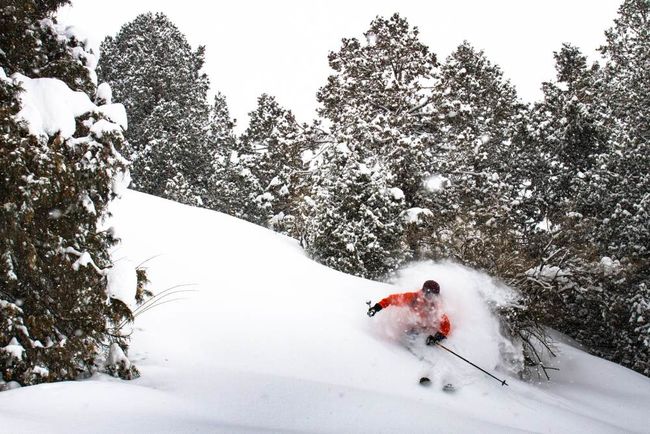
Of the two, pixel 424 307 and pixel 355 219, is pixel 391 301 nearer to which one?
pixel 424 307

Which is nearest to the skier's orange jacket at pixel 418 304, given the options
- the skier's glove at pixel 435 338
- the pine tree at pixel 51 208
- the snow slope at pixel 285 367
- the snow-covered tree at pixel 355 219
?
the snow slope at pixel 285 367

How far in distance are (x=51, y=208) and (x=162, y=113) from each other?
24.5 metres

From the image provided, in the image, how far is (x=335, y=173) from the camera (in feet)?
44.3

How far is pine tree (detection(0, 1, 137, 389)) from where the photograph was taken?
11.3 feet

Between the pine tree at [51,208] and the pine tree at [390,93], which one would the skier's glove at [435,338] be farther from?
the pine tree at [390,93]

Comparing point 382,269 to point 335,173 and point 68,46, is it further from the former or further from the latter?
point 68,46

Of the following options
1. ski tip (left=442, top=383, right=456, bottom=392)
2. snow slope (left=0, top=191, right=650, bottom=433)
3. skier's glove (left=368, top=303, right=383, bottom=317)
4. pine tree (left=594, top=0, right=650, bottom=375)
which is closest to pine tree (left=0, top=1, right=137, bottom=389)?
snow slope (left=0, top=191, right=650, bottom=433)

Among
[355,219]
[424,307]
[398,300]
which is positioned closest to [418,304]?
[424,307]

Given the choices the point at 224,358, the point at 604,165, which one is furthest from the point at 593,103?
the point at 224,358

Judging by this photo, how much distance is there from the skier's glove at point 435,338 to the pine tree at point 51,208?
14.1ft

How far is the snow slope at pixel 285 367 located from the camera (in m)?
3.42

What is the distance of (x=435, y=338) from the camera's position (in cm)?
711

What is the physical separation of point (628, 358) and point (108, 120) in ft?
47.3

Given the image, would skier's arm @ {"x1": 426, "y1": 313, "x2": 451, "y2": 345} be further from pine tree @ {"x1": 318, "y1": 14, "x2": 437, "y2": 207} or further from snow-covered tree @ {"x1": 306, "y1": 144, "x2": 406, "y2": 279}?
pine tree @ {"x1": 318, "y1": 14, "x2": 437, "y2": 207}
